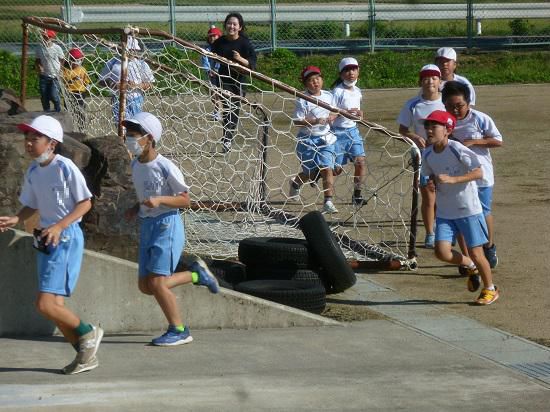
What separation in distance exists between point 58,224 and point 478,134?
4.65 metres

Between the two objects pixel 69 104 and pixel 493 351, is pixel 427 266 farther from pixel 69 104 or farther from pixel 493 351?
pixel 69 104

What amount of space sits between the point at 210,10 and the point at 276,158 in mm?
16950

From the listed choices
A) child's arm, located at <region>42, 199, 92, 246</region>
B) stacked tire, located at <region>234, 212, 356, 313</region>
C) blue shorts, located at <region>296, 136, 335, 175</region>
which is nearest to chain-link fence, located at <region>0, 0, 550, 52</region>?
blue shorts, located at <region>296, 136, 335, 175</region>

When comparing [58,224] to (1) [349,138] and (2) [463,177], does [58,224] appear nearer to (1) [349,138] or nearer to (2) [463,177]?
(2) [463,177]

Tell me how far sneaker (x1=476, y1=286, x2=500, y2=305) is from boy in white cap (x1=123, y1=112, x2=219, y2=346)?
2719 mm

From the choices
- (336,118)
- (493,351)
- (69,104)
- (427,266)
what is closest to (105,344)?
(493,351)

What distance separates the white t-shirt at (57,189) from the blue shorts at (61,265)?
130mm

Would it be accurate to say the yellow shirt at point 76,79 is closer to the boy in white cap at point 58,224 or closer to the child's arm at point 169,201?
the child's arm at point 169,201

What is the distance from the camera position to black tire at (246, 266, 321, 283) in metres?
9.38

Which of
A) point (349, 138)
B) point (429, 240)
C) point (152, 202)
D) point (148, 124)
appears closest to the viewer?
point (152, 202)

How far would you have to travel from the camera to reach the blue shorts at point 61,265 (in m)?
7.10

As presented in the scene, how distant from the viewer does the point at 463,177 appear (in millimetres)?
9258

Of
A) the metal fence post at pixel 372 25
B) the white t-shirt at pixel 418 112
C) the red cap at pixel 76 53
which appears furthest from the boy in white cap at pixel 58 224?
the metal fence post at pixel 372 25

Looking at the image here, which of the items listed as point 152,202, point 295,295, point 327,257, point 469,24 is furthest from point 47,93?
point 469,24
